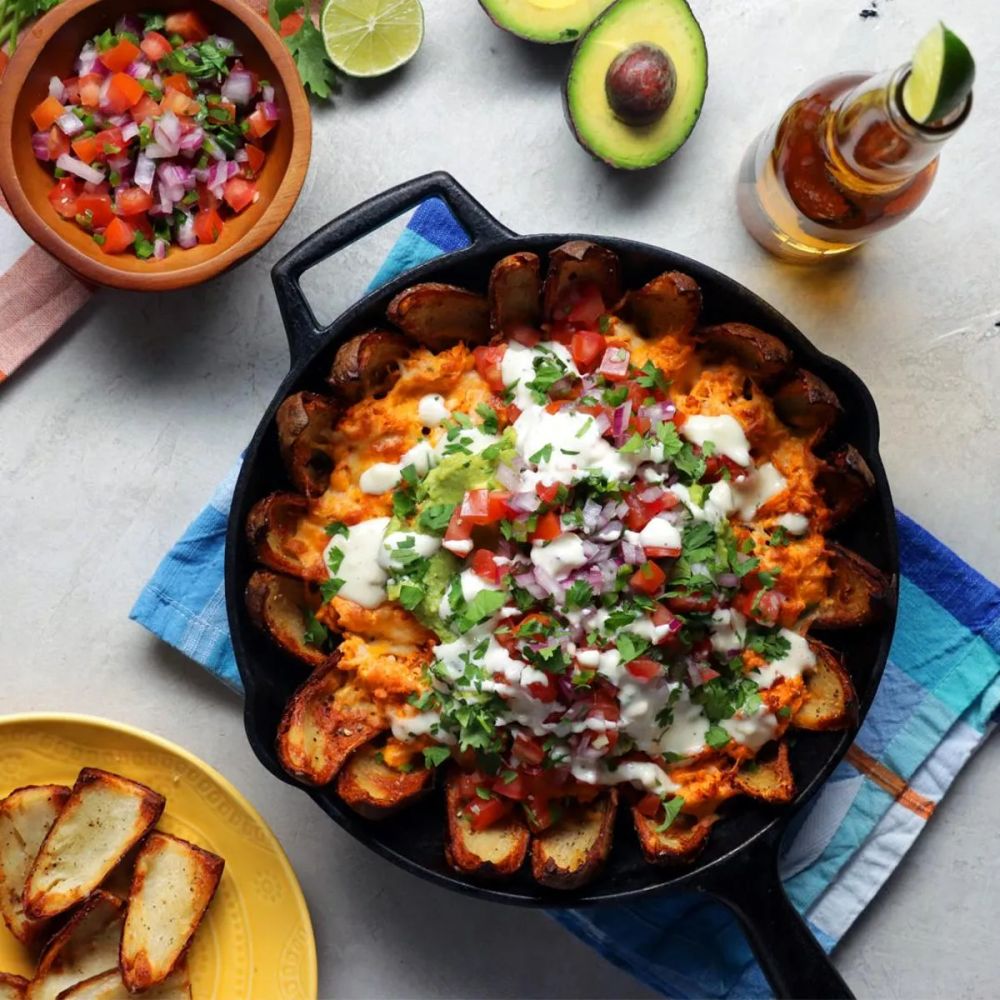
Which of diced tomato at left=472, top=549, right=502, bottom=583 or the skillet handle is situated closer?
diced tomato at left=472, top=549, right=502, bottom=583

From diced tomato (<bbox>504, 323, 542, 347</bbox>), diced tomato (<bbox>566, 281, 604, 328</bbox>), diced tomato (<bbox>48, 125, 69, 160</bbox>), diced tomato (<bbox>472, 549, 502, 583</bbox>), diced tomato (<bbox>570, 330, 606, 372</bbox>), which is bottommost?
diced tomato (<bbox>472, 549, 502, 583</bbox>)

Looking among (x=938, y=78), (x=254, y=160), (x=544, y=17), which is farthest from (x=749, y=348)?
(x=254, y=160)

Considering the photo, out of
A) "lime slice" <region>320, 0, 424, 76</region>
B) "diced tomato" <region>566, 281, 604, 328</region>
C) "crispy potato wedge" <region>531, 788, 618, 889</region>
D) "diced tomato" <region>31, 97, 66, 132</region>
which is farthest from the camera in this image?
"lime slice" <region>320, 0, 424, 76</region>

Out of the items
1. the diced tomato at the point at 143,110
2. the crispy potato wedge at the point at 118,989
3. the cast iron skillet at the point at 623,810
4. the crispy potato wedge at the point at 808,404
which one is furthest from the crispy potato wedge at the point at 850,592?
the diced tomato at the point at 143,110

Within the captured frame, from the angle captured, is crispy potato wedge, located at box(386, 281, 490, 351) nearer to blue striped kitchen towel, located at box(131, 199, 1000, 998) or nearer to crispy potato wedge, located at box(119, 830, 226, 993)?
blue striped kitchen towel, located at box(131, 199, 1000, 998)

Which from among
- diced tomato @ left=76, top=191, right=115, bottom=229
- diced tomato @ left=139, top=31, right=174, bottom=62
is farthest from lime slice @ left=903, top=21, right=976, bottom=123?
diced tomato @ left=76, top=191, right=115, bottom=229

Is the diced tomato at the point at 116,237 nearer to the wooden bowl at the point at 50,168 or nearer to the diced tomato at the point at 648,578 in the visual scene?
the wooden bowl at the point at 50,168

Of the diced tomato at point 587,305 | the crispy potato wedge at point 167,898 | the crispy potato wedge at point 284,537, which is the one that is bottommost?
the crispy potato wedge at point 167,898

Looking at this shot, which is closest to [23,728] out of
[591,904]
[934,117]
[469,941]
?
[469,941]

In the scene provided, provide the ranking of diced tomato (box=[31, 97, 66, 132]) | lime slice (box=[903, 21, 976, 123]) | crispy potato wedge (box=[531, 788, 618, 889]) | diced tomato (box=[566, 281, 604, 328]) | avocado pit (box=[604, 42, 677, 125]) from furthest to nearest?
1. diced tomato (box=[31, 97, 66, 132])
2. avocado pit (box=[604, 42, 677, 125])
3. diced tomato (box=[566, 281, 604, 328])
4. crispy potato wedge (box=[531, 788, 618, 889])
5. lime slice (box=[903, 21, 976, 123])
